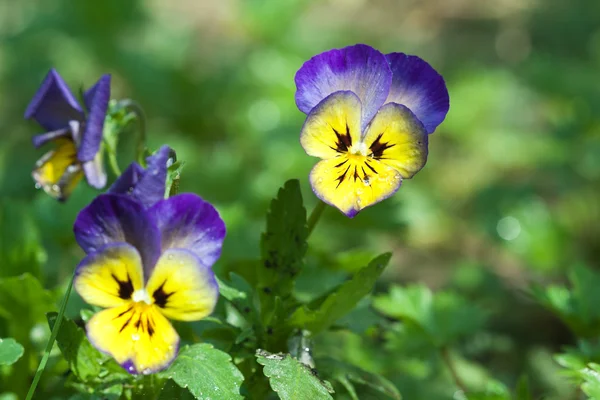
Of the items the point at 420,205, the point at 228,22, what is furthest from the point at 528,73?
the point at 228,22

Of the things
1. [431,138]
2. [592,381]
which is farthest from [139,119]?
[431,138]

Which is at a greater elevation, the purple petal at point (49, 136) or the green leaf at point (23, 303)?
the purple petal at point (49, 136)

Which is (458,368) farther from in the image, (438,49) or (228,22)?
(228,22)

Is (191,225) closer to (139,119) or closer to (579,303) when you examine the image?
(139,119)

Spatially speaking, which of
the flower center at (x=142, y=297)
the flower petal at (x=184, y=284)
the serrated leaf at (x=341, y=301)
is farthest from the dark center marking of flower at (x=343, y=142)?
the flower center at (x=142, y=297)

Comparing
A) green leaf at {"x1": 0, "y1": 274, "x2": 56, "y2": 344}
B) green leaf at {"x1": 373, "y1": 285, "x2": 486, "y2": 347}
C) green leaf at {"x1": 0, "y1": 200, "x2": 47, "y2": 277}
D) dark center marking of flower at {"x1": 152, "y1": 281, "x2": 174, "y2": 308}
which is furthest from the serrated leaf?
green leaf at {"x1": 0, "y1": 200, "x2": 47, "y2": 277}

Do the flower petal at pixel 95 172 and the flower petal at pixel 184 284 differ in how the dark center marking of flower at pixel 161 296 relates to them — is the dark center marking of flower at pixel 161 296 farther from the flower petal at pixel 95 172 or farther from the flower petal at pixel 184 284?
the flower petal at pixel 95 172
